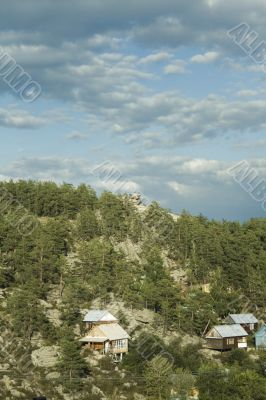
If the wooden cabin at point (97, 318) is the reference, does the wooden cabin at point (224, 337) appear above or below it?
below

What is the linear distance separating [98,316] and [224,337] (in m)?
18.3

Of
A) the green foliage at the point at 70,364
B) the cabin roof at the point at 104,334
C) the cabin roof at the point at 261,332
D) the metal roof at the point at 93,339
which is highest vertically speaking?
the cabin roof at the point at 261,332

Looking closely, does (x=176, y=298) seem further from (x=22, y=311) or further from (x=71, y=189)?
(x=71, y=189)

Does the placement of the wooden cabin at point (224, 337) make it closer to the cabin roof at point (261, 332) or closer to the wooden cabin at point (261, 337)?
the cabin roof at point (261, 332)

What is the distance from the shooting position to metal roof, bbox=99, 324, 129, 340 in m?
69.9

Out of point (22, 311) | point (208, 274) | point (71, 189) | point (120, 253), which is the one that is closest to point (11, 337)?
point (22, 311)

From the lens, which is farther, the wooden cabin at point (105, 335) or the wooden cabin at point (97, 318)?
the wooden cabin at point (97, 318)

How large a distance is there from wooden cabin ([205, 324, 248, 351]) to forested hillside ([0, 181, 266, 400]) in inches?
69.3

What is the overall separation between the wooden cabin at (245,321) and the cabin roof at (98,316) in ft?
64.7

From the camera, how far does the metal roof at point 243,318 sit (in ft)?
272

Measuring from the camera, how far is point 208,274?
319 ft

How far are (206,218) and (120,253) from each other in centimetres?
3741

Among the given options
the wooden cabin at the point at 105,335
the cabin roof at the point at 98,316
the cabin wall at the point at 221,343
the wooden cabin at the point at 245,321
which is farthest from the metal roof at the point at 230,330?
the cabin roof at the point at 98,316

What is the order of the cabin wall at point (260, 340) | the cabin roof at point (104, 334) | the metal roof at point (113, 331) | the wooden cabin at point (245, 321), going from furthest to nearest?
the wooden cabin at point (245, 321)
the cabin wall at point (260, 340)
the metal roof at point (113, 331)
the cabin roof at point (104, 334)
